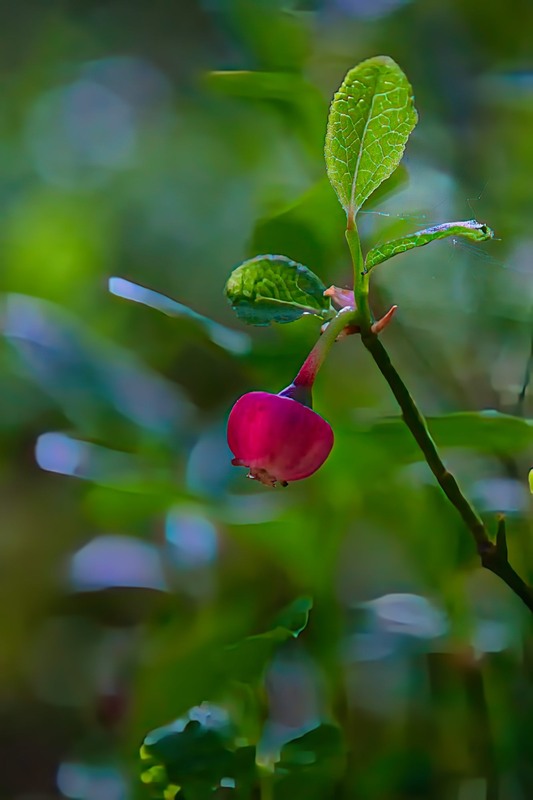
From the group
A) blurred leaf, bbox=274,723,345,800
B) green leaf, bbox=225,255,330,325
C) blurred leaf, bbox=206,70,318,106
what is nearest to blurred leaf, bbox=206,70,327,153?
blurred leaf, bbox=206,70,318,106

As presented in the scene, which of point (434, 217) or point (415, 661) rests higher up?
point (434, 217)

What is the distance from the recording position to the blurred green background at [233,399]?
0.56 m

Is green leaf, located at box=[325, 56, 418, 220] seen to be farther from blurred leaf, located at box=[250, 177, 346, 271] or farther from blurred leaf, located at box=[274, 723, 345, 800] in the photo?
blurred leaf, located at box=[274, 723, 345, 800]

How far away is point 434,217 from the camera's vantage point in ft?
1.82

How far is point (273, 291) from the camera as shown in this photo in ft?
1.12

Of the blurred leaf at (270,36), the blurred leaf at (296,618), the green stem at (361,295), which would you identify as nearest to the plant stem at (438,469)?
the green stem at (361,295)

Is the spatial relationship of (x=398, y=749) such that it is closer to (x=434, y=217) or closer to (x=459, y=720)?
(x=459, y=720)

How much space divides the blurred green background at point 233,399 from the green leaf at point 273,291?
0.14 metres

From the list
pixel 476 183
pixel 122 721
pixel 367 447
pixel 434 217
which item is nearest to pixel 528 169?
pixel 476 183

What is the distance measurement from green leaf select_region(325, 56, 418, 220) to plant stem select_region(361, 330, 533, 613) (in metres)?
0.07

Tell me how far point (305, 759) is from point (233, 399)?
1.32ft

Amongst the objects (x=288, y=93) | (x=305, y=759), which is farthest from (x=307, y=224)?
(x=305, y=759)

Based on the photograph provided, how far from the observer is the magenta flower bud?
0.31 m

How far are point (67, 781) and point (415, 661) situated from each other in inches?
10.8
